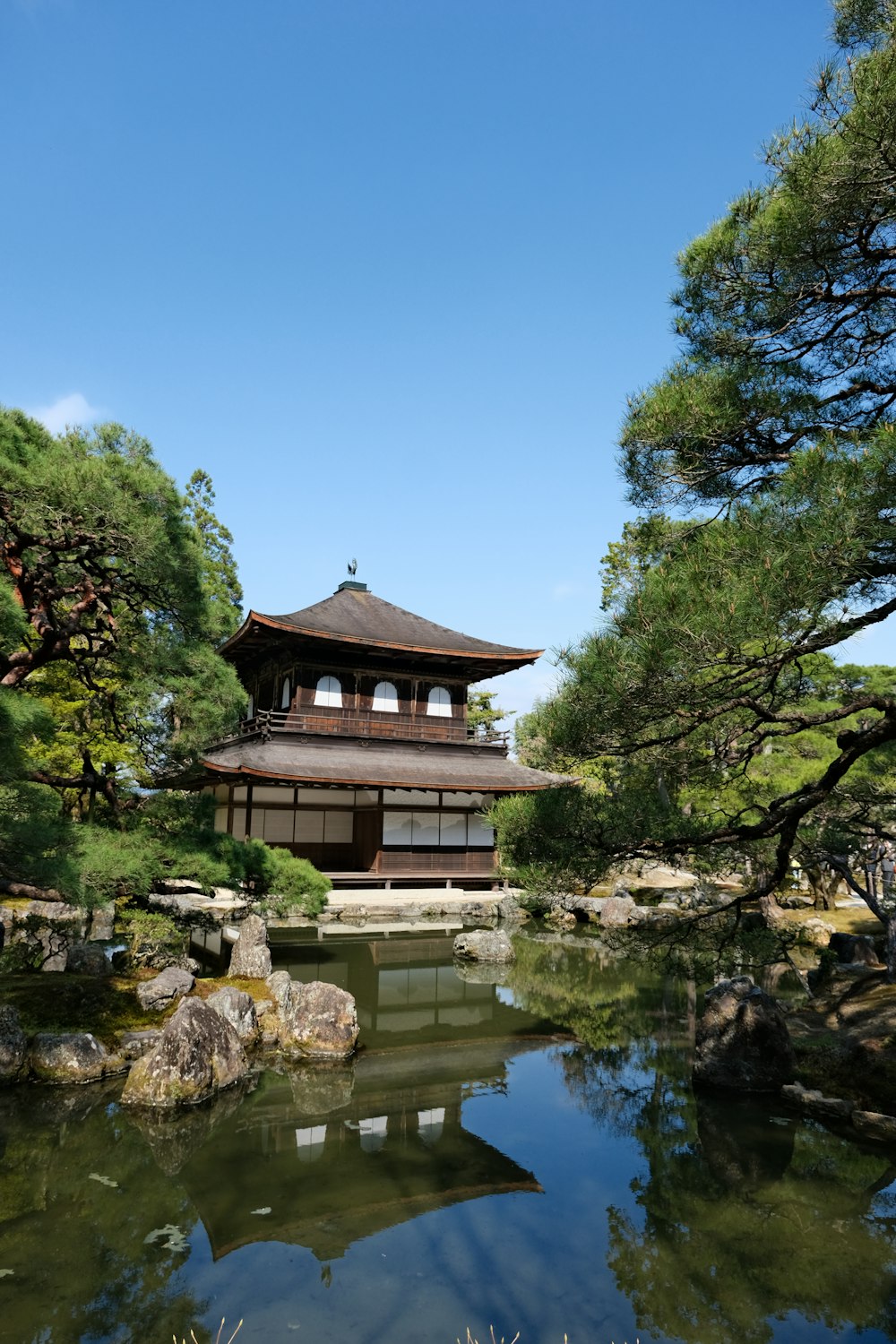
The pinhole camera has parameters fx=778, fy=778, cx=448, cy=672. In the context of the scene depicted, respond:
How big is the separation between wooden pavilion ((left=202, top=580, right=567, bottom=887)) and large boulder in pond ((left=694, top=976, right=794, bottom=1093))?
38.6 ft

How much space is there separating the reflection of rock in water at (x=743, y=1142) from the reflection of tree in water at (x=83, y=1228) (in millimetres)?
3934

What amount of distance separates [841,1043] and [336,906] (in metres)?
11.6

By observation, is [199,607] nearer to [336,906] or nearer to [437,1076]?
[437,1076]

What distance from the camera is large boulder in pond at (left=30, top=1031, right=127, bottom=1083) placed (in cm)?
725

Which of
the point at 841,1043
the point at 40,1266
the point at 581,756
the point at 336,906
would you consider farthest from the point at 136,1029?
the point at 336,906

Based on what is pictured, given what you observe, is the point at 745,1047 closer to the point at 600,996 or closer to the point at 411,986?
the point at 600,996

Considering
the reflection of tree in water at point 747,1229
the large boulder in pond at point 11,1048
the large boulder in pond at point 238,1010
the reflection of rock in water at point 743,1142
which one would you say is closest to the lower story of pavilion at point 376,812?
the large boulder in pond at point 238,1010

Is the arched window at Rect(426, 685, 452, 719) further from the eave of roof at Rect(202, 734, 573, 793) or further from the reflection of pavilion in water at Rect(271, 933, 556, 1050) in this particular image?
the reflection of pavilion in water at Rect(271, 933, 556, 1050)

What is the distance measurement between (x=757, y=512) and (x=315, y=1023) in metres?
7.25

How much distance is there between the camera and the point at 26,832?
656cm

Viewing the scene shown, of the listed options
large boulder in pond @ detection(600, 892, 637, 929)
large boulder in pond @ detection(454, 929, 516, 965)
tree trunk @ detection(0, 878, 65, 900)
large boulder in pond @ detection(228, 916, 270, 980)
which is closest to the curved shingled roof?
large boulder in pond @ detection(600, 892, 637, 929)

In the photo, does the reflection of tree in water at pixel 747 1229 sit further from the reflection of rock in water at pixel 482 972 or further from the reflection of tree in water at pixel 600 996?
the reflection of rock in water at pixel 482 972

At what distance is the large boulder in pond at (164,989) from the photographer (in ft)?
28.4

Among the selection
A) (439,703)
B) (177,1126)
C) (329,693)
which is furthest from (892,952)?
(439,703)
